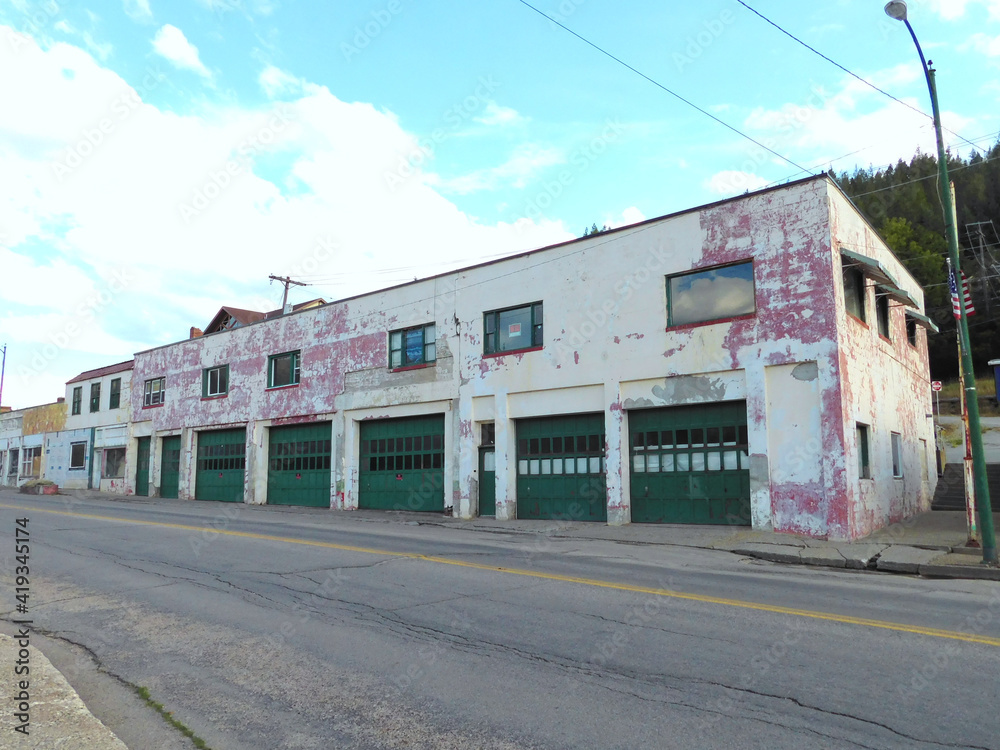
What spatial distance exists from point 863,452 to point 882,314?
5341 mm

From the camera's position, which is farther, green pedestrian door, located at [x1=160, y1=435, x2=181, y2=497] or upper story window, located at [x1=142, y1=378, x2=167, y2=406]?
upper story window, located at [x1=142, y1=378, x2=167, y2=406]

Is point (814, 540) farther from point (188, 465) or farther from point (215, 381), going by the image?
point (188, 465)

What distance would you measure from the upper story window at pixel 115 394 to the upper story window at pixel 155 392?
341 cm

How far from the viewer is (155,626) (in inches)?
295

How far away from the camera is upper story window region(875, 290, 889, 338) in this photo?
19734 millimetres

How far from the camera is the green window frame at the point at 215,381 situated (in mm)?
31578

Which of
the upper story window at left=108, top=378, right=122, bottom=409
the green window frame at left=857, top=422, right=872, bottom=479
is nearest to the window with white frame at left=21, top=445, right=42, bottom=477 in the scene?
the upper story window at left=108, top=378, right=122, bottom=409

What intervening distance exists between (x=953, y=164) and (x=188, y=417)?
85.4m

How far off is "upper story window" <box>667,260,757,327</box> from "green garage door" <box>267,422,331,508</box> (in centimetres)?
1425

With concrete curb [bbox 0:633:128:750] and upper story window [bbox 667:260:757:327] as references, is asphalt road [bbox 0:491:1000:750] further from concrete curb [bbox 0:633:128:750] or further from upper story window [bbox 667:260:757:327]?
upper story window [bbox 667:260:757:327]

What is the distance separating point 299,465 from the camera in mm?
27609

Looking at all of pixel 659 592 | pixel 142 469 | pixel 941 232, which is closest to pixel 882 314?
pixel 659 592

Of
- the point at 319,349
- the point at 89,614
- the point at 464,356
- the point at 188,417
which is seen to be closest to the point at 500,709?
the point at 89,614

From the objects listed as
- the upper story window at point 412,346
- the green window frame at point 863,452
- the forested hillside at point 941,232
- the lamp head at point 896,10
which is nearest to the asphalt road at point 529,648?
the green window frame at point 863,452
